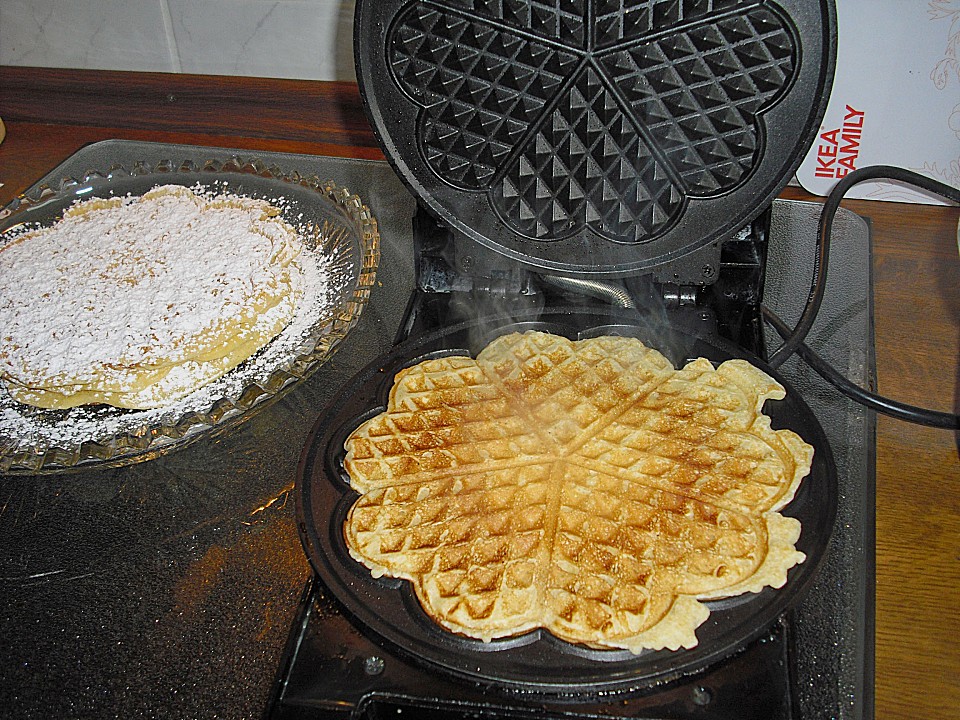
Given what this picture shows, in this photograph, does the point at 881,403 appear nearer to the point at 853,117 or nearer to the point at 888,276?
the point at 888,276

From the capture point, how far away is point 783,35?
91cm

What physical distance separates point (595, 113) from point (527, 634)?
610mm

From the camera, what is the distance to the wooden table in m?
0.84

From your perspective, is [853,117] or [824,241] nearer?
[824,241]

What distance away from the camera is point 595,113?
3.31ft

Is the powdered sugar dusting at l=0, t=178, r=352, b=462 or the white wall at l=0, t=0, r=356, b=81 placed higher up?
the white wall at l=0, t=0, r=356, b=81

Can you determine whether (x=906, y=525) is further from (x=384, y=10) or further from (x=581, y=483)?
(x=384, y=10)

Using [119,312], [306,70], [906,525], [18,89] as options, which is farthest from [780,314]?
[18,89]

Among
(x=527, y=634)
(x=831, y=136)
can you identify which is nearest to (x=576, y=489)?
(x=527, y=634)

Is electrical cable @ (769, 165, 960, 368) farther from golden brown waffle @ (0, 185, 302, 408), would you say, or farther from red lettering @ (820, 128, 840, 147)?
golden brown waffle @ (0, 185, 302, 408)

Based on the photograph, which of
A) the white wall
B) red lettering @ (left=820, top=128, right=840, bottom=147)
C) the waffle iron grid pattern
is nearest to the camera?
the waffle iron grid pattern

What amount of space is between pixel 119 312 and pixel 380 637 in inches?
23.3

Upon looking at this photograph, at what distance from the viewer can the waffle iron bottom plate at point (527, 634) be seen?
0.71 meters

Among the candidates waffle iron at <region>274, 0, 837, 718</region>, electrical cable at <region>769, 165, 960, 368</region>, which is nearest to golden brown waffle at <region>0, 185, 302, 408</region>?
waffle iron at <region>274, 0, 837, 718</region>
